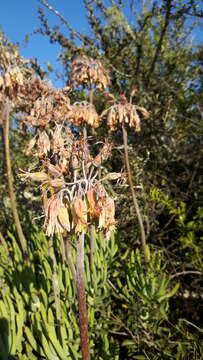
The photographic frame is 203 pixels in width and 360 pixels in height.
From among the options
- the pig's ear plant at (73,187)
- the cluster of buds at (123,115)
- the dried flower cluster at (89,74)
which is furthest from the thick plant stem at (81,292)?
the dried flower cluster at (89,74)

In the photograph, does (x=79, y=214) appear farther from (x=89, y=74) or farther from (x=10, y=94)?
(x=89, y=74)

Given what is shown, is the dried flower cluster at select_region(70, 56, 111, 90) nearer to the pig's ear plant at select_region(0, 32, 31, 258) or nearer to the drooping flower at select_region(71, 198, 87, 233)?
the pig's ear plant at select_region(0, 32, 31, 258)

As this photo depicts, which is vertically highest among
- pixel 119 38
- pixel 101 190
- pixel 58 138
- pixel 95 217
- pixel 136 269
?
pixel 119 38

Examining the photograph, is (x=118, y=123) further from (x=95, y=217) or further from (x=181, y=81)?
(x=181, y=81)

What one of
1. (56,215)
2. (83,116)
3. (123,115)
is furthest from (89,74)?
(56,215)

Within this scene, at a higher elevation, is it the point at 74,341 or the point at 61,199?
the point at 61,199

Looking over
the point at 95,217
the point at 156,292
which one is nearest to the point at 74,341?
the point at 156,292

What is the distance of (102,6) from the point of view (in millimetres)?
4164

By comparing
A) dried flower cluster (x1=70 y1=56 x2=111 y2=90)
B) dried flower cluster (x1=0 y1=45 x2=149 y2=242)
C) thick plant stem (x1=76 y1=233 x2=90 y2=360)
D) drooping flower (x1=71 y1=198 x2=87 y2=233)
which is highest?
dried flower cluster (x1=70 y1=56 x2=111 y2=90)

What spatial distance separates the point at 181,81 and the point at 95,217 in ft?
12.3

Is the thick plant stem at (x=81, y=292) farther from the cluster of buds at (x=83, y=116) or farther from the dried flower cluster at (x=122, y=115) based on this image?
the dried flower cluster at (x=122, y=115)

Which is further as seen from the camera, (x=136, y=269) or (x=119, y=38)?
(x=119, y=38)

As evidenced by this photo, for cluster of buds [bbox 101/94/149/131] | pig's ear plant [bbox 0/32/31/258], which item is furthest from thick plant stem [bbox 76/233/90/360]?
cluster of buds [bbox 101/94/149/131]

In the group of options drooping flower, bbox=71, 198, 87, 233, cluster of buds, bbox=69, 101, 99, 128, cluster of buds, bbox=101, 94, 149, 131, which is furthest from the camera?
cluster of buds, bbox=101, 94, 149, 131
